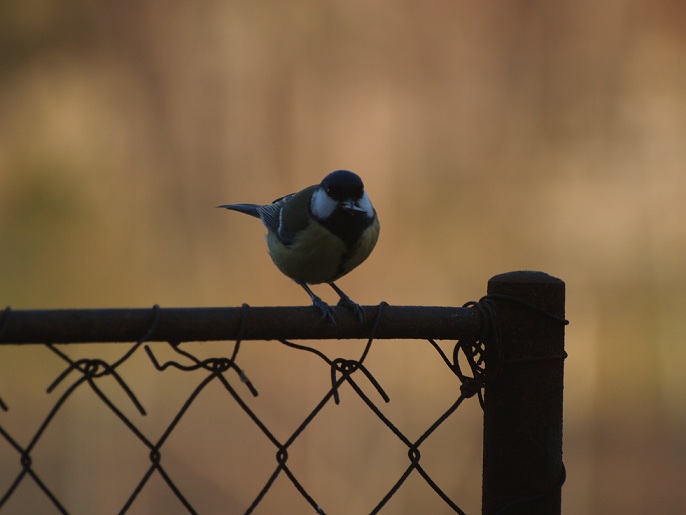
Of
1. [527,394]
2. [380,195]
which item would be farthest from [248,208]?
[527,394]

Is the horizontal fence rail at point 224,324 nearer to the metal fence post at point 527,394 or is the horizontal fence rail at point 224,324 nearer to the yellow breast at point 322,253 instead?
the metal fence post at point 527,394

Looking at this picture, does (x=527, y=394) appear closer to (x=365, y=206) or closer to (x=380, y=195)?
(x=365, y=206)

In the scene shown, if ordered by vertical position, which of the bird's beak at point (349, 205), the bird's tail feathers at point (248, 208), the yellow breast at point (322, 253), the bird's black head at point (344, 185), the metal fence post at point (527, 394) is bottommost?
the metal fence post at point (527, 394)

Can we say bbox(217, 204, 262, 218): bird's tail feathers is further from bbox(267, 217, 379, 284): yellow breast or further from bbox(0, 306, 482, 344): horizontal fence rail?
bbox(0, 306, 482, 344): horizontal fence rail

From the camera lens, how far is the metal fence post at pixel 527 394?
3.72ft

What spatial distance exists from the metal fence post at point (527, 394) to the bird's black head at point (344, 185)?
2.20 ft

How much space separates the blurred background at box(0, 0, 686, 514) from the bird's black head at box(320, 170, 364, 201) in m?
0.75

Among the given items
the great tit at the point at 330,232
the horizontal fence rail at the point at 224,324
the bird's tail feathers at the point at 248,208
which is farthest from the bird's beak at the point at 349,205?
Result: the horizontal fence rail at the point at 224,324

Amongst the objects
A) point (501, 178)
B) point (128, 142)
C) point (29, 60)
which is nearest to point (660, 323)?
point (501, 178)

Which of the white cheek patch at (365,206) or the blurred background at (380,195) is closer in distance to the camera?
the white cheek patch at (365,206)

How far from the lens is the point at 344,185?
5.84ft

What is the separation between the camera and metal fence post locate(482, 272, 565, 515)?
113 cm

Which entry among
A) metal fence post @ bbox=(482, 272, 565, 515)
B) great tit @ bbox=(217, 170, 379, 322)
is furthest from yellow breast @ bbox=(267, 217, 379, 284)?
metal fence post @ bbox=(482, 272, 565, 515)

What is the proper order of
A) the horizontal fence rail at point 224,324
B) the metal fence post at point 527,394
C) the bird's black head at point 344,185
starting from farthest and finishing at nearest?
1. the bird's black head at point 344,185
2. the metal fence post at point 527,394
3. the horizontal fence rail at point 224,324
